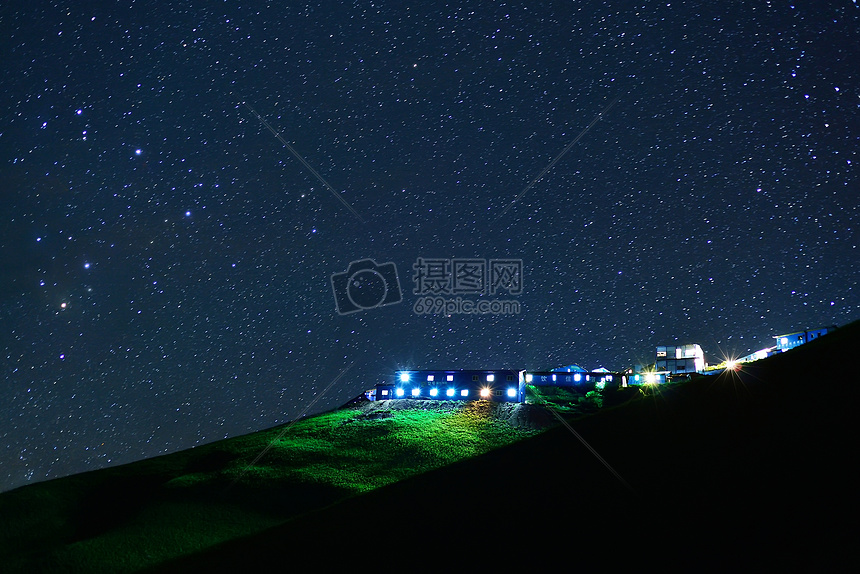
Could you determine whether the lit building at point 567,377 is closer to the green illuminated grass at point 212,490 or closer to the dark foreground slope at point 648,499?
the green illuminated grass at point 212,490

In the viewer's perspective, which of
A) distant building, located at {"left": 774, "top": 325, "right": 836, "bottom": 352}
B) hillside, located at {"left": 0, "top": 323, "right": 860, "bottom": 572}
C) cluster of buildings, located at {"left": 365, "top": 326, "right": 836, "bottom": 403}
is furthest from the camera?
cluster of buildings, located at {"left": 365, "top": 326, "right": 836, "bottom": 403}

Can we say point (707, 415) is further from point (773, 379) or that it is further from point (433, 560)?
point (433, 560)

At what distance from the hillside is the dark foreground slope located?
0.11 m

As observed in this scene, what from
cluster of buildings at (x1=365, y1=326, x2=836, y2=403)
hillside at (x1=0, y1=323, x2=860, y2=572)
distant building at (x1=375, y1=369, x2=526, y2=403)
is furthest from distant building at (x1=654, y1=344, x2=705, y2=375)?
hillside at (x1=0, y1=323, x2=860, y2=572)

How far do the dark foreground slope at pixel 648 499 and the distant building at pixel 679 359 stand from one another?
50.3 m

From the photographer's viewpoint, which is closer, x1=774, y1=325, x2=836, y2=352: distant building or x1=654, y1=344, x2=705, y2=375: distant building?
x1=774, y1=325, x2=836, y2=352: distant building

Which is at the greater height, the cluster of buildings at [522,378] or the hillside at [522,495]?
the cluster of buildings at [522,378]

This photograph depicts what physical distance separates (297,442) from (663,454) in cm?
4092

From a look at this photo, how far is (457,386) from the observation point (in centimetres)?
9038

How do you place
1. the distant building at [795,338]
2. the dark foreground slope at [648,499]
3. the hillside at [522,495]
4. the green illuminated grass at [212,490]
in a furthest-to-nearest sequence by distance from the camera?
the distant building at [795,338]
the green illuminated grass at [212,490]
the hillside at [522,495]
the dark foreground slope at [648,499]

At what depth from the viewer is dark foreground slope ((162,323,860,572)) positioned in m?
24.3

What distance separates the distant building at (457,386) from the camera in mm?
86938

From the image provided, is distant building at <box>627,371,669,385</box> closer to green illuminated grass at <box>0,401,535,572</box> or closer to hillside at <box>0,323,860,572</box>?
green illuminated grass at <box>0,401,535,572</box>

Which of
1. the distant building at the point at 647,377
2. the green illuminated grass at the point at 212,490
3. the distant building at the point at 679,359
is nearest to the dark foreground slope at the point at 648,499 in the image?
the green illuminated grass at the point at 212,490
